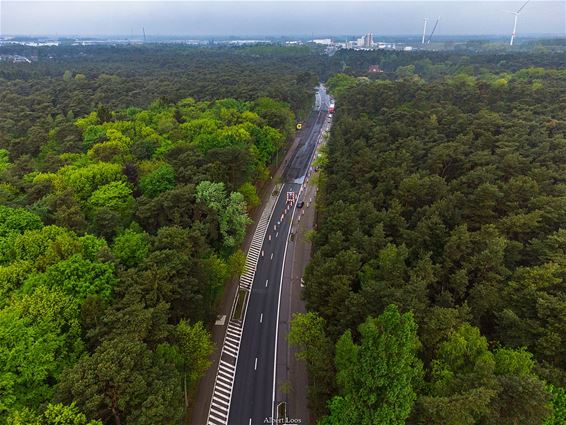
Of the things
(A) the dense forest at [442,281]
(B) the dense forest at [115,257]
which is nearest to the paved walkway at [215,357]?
(B) the dense forest at [115,257]

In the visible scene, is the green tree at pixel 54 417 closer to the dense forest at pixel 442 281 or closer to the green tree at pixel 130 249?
the dense forest at pixel 442 281

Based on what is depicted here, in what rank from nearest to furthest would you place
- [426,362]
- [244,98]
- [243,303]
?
[426,362] < [243,303] < [244,98]

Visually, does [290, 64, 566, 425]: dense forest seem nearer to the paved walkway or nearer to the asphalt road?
the asphalt road

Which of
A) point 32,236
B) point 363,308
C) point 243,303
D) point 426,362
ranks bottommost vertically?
point 243,303

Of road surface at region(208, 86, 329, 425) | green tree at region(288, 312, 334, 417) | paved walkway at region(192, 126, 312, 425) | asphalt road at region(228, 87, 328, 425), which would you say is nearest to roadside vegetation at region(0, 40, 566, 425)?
green tree at region(288, 312, 334, 417)

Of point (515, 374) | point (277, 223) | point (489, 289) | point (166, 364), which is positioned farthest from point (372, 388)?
point (277, 223)

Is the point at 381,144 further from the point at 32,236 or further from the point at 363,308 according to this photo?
the point at 32,236

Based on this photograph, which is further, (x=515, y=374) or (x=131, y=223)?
(x=131, y=223)
